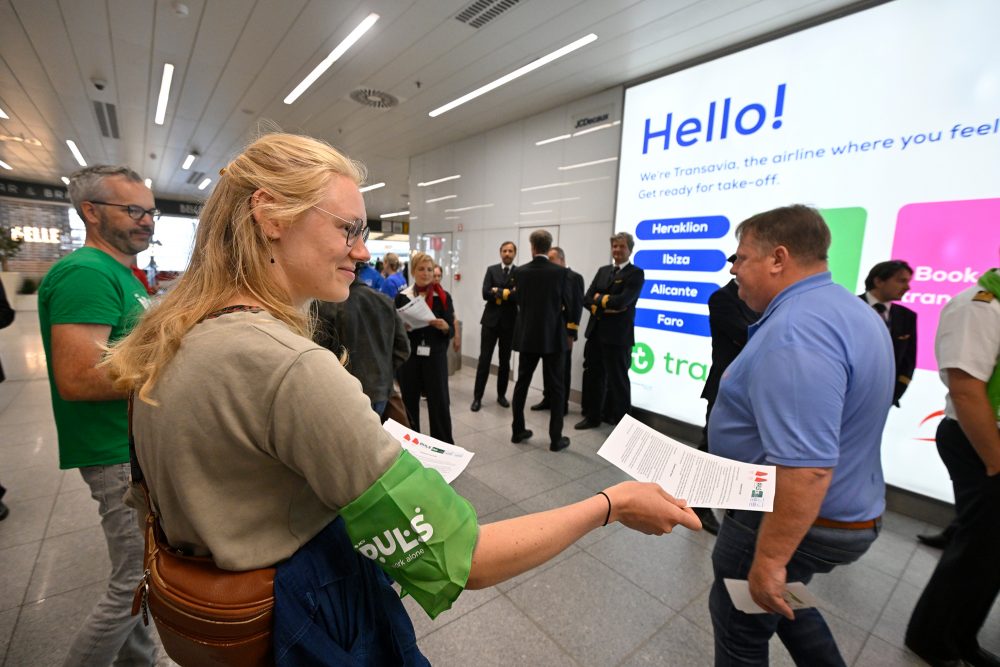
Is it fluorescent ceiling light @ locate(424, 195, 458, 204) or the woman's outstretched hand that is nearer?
the woman's outstretched hand

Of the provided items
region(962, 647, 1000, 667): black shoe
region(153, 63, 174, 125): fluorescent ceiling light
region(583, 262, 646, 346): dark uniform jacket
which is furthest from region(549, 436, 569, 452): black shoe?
region(153, 63, 174, 125): fluorescent ceiling light

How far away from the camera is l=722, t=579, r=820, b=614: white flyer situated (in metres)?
1.06

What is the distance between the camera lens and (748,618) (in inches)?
47.5

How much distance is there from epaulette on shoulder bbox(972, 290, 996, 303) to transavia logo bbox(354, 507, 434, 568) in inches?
83.2

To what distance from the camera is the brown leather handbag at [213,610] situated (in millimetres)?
582

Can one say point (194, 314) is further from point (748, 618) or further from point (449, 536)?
point (748, 618)

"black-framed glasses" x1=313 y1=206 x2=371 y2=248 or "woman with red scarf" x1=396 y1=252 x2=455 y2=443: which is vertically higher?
"black-framed glasses" x1=313 y1=206 x2=371 y2=248

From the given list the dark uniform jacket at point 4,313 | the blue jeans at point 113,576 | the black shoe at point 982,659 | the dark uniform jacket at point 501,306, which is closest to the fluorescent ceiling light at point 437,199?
the dark uniform jacket at point 501,306

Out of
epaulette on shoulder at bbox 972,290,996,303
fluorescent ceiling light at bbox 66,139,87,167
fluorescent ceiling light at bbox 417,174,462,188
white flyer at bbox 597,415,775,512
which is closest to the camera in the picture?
white flyer at bbox 597,415,775,512

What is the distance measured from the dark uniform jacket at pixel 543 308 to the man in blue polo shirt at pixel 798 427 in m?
2.50

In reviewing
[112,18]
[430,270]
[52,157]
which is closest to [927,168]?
[430,270]

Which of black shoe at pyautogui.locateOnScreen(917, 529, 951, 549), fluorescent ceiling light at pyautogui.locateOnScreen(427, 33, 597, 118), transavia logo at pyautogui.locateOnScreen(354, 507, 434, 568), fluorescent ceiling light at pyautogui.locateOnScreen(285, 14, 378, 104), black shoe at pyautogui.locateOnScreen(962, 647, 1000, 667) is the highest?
fluorescent ceiling light at pyautogui.locateOnScreen(285, 14, 378, 104)

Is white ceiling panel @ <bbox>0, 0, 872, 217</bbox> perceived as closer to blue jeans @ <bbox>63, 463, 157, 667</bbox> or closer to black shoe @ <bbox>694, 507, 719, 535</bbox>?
black shoe @ <bbox>694, 507, 719, 535</bbox>

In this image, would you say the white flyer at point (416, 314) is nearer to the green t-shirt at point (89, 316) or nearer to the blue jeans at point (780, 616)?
the green t-shirt at point (89, 316)
